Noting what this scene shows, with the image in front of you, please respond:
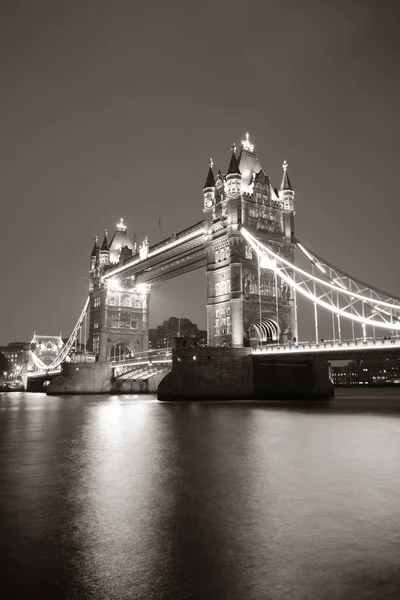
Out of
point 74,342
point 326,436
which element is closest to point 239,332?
point 326,436

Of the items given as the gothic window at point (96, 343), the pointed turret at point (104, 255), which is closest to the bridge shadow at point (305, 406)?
the gothic window at point (96, 343)

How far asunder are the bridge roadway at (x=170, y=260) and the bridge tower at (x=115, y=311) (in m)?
2.10

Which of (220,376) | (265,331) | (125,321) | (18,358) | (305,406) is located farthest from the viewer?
(18,358)

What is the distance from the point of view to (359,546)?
6430mm

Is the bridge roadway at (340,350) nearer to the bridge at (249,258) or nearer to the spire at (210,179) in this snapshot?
the bridge at (249,258)

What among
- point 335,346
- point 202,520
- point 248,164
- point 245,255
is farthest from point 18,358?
point 202,520

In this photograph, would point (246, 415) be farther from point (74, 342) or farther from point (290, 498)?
point (74, 342)

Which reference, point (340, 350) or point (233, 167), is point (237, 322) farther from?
point (233, 167)

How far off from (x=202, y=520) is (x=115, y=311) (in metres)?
61.6

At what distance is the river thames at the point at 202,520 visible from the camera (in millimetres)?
5293

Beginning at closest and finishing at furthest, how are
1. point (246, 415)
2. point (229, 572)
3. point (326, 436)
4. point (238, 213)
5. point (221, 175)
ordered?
point (229, 572)
point (326, 436)
point (246, 415)
point (238, 213)
point (221, 175)

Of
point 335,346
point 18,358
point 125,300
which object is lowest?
point 335,346

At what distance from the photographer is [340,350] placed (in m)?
30.5

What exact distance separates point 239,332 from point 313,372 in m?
6.84
